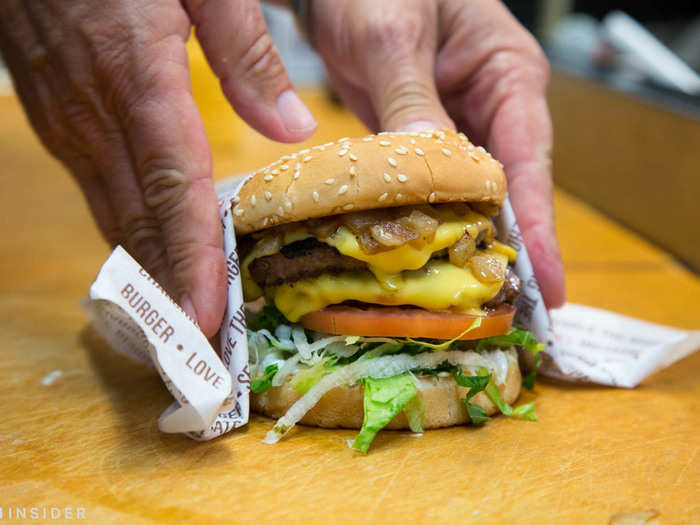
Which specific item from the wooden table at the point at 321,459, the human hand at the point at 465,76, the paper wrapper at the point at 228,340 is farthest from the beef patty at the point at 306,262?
the human hand at the point at 465,76

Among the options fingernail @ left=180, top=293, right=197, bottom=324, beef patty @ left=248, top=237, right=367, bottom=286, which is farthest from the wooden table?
beef patty @ left=248, top=237, right=367, bottom=286

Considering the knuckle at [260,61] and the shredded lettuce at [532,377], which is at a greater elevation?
the knuckle at [260,61]

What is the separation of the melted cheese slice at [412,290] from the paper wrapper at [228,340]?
20 centimetres

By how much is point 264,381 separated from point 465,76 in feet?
4.97

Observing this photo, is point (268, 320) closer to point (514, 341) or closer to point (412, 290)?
point (412, 290)

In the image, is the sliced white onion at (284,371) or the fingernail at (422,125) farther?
the fingernail at (422,125)

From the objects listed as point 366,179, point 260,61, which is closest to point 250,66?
point 260,61

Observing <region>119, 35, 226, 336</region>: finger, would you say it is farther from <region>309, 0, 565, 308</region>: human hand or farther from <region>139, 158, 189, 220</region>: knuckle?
<region>309, 0, 565, 308</region>: human hand

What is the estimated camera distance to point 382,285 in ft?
A: 6.23

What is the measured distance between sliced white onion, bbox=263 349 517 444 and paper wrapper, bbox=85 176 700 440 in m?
0.12

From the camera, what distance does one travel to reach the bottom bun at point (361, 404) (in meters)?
1.86

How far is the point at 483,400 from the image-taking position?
6.34ft

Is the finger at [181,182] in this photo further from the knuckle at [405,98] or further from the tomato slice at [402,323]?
the knuckle at [405,98]

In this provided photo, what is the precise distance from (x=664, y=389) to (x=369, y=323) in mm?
978
